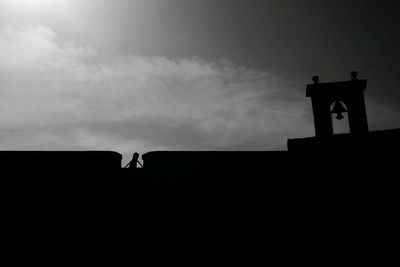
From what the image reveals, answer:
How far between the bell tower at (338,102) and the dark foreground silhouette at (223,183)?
2.89ft

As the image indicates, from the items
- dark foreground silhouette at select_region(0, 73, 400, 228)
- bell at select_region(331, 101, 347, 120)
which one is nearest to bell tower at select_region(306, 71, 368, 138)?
bell at select_region(331, 101, 347, 120)

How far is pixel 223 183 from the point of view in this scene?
21.7 ft

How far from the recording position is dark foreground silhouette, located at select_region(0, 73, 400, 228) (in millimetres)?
6164

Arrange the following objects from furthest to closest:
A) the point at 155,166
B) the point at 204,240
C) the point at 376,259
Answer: the point at 155,166
the point at 204,240
the point at 376,259

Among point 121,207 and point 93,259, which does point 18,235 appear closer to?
point 93,259

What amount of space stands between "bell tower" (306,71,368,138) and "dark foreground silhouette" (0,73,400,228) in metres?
0.88

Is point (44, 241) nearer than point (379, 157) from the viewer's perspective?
Yes

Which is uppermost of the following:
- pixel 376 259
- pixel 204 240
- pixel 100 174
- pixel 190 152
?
pixel 190 152

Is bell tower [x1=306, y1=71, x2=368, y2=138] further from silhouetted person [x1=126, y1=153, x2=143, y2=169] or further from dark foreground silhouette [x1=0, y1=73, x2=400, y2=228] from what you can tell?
silhouetted person [x1=126, y1=153, x2=143, y2=169]

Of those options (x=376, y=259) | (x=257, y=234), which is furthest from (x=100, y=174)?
(x=376, y=259)

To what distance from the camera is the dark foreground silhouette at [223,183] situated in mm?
6164

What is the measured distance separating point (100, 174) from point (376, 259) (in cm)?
602

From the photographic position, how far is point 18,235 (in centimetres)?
579

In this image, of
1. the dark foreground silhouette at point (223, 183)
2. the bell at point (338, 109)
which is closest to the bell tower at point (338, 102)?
the bell at point (338, 109)
